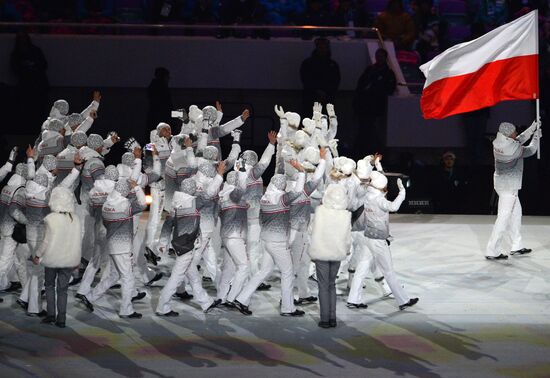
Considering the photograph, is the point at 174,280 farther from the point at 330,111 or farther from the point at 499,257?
the point at 499,257

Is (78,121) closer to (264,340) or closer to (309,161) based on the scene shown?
(309,161)

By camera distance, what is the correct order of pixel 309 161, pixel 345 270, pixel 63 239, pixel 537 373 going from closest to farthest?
pixel 537 373
pixel 63 239
pixel 309 161
pixel 345 270

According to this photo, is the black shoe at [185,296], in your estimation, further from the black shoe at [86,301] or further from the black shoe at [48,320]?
the black shoe at [48,320]

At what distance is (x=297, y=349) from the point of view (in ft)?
57.8

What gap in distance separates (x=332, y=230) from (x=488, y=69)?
4.03m

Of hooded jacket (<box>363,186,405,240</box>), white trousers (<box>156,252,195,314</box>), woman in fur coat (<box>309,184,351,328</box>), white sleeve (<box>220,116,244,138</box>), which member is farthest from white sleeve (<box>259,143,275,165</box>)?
white trousers (<box>156,252,195,314</box>)

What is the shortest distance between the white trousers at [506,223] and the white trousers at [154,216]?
215 inches

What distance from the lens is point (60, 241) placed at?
1795 centimetres

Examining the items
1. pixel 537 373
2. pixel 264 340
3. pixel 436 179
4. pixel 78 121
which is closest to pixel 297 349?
pixel 264 340

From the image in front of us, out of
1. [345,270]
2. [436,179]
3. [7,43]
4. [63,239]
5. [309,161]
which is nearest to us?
[63,239]

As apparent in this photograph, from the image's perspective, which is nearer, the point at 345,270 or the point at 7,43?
the point at 345,270

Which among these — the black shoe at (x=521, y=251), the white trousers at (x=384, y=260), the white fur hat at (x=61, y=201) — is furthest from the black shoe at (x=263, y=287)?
the black shoe at (x=521, y=251)

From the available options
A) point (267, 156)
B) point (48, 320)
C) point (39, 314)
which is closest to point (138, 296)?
point (39, 314)

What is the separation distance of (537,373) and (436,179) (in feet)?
31.3
